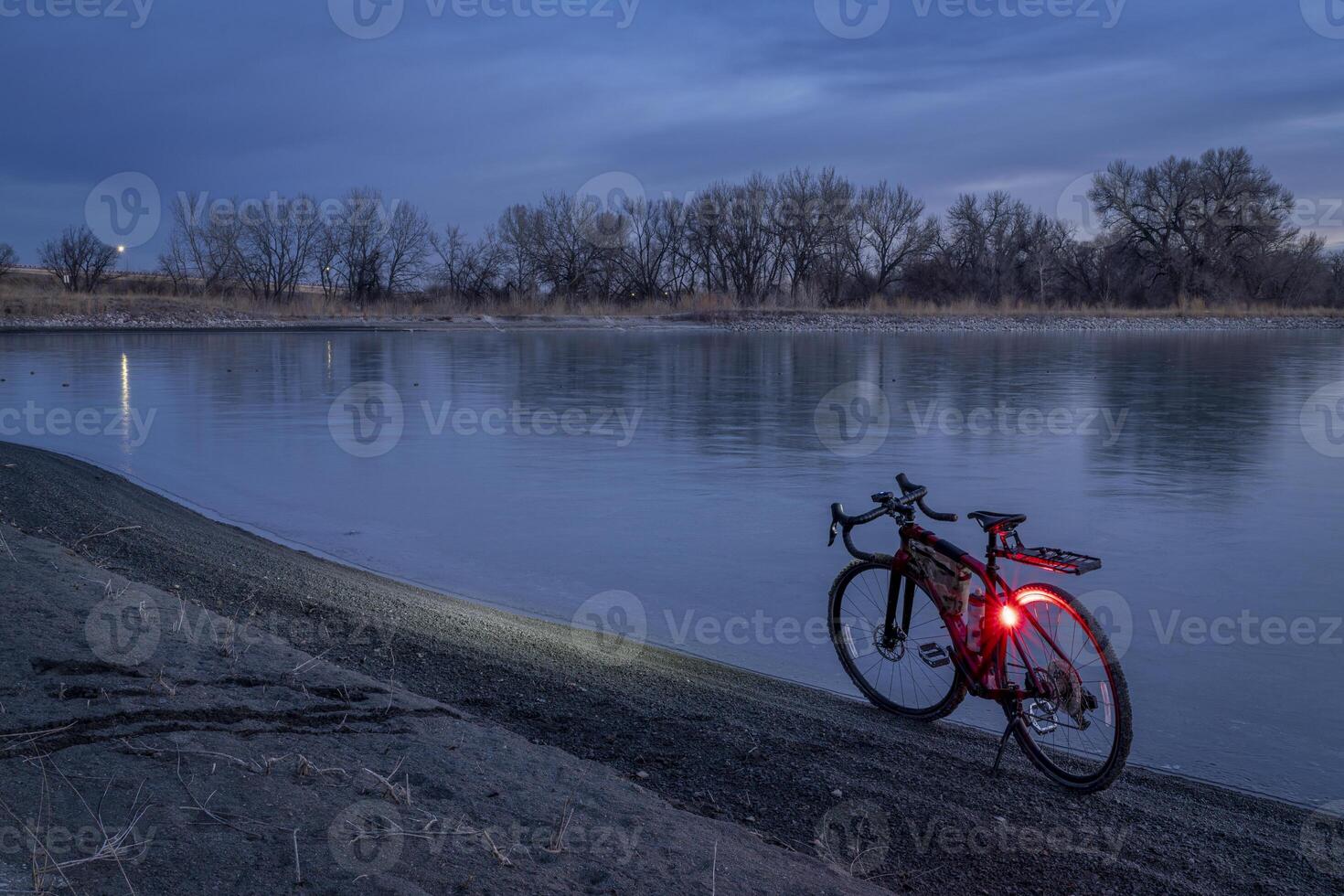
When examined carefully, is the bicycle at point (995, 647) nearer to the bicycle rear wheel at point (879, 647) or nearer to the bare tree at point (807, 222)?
the bicycle rear wheel at point (879, 647)

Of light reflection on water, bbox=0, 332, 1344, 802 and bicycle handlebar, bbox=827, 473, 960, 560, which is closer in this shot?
bicycle handlebar, bbox=827, 473, 960, 560

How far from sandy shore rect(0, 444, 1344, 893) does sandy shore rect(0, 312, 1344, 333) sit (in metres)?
45.6

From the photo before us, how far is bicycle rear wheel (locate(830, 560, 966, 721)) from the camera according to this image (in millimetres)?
5141

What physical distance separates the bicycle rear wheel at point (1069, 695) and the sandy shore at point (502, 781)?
0.12 metres

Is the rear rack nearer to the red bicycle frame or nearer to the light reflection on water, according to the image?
the red bicycle frame

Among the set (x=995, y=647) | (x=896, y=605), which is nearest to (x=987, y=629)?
(x=995, y=647)

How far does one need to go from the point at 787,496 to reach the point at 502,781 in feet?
20.4

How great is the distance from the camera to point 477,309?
58.9m

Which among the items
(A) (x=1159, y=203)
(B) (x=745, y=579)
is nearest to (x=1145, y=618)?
(B) (x=745, y=579)

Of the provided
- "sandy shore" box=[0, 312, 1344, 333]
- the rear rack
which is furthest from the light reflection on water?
"sandy shore" box=[0, 312, 1344, 333]

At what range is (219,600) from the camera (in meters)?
5.94

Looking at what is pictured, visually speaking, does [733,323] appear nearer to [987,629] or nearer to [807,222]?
[807,222]

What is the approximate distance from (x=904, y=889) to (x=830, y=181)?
2811 inches

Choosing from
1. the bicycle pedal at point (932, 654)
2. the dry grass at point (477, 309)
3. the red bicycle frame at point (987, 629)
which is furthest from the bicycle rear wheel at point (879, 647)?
the dry grass at point (477, 309)
